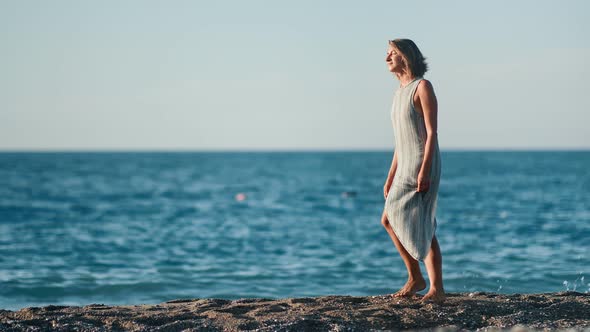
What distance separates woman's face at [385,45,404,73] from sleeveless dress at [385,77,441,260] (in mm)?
167

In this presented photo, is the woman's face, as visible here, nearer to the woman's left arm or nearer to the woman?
the woman

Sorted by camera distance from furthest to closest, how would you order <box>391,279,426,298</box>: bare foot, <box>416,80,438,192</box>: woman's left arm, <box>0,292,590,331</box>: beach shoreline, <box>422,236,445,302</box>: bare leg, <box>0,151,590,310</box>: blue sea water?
<box>0,151,590,310</box>: blue sea water < <box>391,279,426,298</box>: bare foot < <box>422,236,445,302</box>: bare leg < <box>416,80,438,192</box>: woman's left arm < <box>0,292,590,331</box>: beach shoreline

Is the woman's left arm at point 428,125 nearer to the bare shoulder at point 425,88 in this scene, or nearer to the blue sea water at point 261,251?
the bare shoulder at point 425,88

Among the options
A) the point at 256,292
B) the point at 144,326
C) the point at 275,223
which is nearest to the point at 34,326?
the point at 144,326

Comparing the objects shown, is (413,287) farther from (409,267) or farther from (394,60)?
(394,60)

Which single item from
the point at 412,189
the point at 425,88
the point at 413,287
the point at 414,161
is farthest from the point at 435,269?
the point at 425,88

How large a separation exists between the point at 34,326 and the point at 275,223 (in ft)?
54.7

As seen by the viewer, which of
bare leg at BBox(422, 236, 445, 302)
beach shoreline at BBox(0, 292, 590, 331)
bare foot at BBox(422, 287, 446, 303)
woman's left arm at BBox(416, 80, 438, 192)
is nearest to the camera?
beach shoreline at BBox(0, 292, 590, 331)

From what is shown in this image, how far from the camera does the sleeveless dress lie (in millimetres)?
6090

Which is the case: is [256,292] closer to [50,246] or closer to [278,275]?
[278,275]

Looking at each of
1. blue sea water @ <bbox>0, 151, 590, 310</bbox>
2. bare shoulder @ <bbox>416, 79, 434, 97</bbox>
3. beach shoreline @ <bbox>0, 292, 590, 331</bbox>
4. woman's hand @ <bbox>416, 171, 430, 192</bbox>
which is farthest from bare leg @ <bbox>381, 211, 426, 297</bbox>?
blue sea water @ <bbox>0, 151, 590, 310</bbox>

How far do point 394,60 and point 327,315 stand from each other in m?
2.07

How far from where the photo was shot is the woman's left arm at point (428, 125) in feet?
19.4

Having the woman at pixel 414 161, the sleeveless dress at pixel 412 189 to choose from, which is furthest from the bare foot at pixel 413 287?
the sleeveless dress at pixel 412 189
